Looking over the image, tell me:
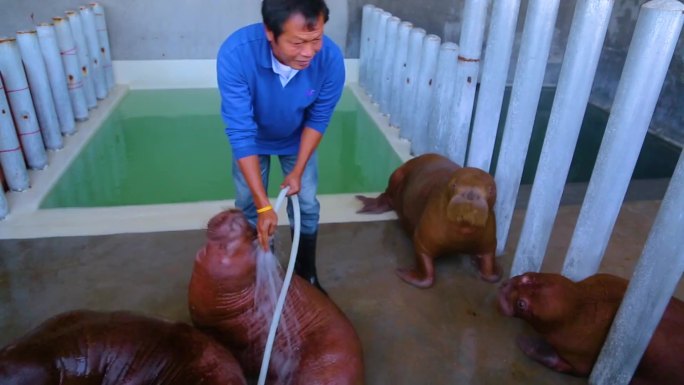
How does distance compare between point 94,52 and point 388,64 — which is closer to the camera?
point 388,64

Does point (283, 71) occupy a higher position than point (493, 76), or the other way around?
point (283, 71)

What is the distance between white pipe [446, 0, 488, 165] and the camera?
3.01m

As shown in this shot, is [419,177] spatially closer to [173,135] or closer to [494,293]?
[494,293]

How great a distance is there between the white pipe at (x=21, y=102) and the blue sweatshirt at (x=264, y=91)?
2.54 metres

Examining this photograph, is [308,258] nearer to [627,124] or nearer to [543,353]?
[543,353]

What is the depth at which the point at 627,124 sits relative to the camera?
2041mm

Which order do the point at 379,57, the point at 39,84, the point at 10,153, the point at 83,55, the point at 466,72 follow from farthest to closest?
the point at 379,57
the point at 83,55
the point at 39,84
the point at 10,153
the point at 466,72

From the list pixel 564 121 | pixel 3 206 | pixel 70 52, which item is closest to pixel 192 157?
pixel 70 52

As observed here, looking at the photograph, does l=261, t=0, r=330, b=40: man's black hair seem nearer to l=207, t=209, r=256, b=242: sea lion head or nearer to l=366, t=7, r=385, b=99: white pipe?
l=207, t=209, r=256, b=242: sea lion head

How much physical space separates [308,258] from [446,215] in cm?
76

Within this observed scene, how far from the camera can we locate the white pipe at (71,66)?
191 inches

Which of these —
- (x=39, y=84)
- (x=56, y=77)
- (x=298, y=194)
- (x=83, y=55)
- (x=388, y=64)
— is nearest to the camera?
(x=298, y=194)

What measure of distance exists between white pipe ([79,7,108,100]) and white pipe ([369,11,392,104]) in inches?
126

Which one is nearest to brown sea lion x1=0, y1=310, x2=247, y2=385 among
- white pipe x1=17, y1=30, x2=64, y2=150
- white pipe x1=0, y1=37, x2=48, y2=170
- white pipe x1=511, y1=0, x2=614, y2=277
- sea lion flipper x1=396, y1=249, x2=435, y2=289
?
sea lion flipper x1=396, y1=249, x2=435, y2=289
